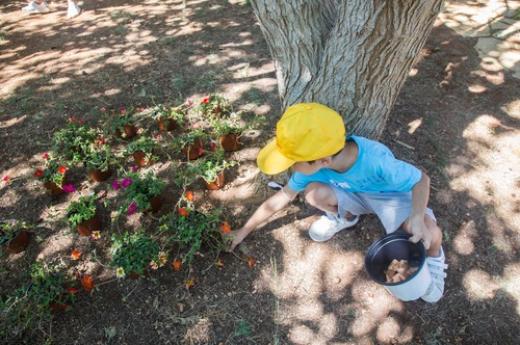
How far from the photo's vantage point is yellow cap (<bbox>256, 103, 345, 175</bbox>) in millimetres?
1745

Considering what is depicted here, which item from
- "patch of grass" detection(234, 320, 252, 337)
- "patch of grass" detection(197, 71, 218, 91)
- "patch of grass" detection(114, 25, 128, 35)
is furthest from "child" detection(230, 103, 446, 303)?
"patch of grass" detection(114, 25, 128, 35)

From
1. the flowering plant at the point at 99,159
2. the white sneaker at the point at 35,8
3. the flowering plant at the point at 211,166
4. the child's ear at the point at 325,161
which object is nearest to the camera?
the child's ear at the point at 325,161

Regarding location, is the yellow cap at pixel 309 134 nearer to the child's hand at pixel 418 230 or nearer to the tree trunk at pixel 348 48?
the tree trunk at pixel 348 48

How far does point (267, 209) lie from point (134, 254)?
0.90m

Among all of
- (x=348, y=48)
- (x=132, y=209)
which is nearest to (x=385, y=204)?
(x=348, y=48)

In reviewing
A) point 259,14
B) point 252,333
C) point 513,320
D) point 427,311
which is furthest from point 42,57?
point 513,320

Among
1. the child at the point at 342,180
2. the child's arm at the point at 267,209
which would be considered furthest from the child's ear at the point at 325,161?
the child's arm at the point at 267,209

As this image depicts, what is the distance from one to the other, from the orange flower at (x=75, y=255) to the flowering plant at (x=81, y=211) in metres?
0.19

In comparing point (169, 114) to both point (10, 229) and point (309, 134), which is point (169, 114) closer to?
point (10, 229)

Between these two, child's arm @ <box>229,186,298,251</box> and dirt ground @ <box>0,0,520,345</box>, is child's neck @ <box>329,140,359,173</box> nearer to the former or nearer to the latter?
child's arm @ <box>229,186,298,251</box>

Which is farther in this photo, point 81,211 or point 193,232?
point 81,211

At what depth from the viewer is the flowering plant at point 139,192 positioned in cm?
269

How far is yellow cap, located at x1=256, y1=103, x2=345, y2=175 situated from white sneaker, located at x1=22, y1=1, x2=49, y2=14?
586cm

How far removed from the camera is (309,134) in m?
1.75
